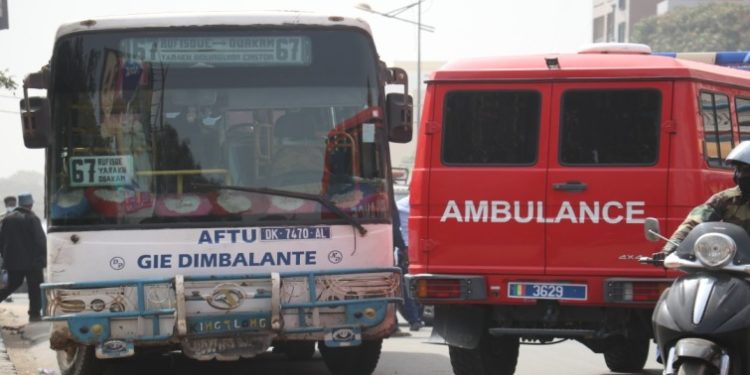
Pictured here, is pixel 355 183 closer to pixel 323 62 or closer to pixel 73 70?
pixel 323 62

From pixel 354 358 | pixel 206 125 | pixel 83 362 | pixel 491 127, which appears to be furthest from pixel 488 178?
pixel 83 362

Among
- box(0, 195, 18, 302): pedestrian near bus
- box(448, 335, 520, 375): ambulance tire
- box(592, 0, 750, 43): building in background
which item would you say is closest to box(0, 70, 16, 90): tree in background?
box(0, 195, 18, 302): pedestrian near bus

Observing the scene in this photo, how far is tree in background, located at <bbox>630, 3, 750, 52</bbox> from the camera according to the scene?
77125 millimetres

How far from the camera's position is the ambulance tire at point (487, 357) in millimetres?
11070

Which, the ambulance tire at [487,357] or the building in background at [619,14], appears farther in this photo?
the building in background at [619,14]

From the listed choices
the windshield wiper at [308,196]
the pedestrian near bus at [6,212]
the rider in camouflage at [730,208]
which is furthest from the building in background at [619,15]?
the rider in camouflage at [730,208]

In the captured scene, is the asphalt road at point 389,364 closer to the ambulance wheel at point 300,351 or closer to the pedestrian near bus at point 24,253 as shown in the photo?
the ambulance wheel at point 300,351

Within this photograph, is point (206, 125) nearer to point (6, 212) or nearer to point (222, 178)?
point (222, 178)

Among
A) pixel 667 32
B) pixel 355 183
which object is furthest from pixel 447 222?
pixel 667 32

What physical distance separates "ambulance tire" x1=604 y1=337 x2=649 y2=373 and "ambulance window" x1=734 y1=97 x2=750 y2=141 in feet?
6.63

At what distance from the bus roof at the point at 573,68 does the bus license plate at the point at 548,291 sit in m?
1.43

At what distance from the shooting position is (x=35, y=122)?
1069cm

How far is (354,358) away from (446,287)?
2.04m

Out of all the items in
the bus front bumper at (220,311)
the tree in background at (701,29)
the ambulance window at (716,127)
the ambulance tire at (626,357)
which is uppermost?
the tree in background at (701,29)
